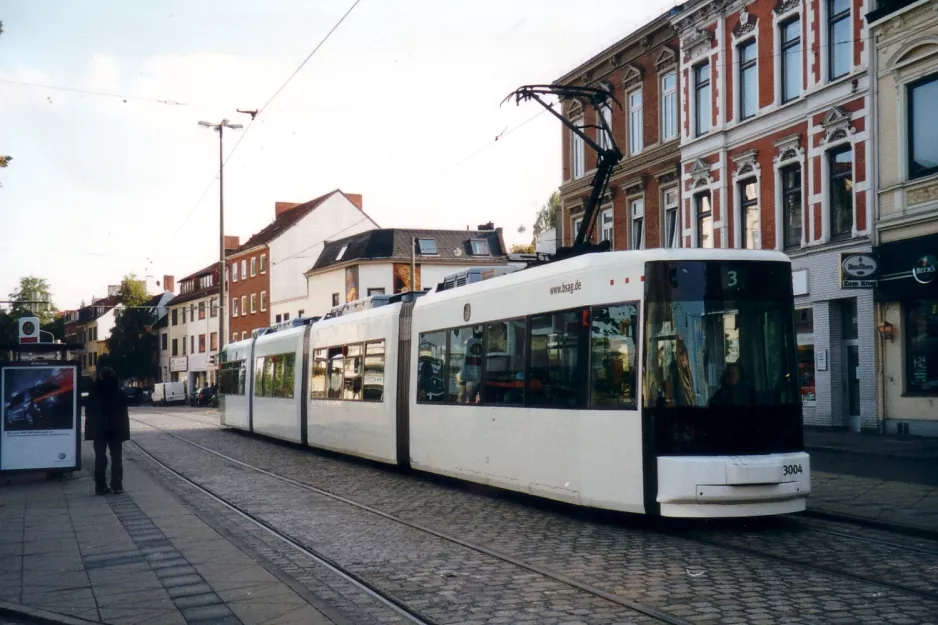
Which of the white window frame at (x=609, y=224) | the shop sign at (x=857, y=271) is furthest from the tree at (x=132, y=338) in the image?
the shop sign at (x=857, y=271)

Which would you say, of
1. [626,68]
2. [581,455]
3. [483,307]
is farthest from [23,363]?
[626,68]

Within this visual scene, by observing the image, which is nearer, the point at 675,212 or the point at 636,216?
the point at 675,212

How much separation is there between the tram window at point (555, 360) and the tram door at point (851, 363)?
45.7 feet

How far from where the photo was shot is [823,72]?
24.9 m

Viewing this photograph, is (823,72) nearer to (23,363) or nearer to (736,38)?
(736,38)

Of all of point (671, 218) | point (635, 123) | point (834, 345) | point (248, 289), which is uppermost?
point (635, 123)

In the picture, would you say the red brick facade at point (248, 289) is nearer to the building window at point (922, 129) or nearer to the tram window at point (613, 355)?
the building window at point (922, 129)

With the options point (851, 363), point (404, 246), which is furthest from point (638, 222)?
point (404, 246)

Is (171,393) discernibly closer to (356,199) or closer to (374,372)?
(356,199)

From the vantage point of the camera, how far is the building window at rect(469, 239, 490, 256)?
229 feet

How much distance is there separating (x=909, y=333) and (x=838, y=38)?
7024mm

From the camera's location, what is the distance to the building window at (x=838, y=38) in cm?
2423

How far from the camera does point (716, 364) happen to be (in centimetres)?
1077

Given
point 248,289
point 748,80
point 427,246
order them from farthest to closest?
point 248,289, point 427,246, point 748,80
